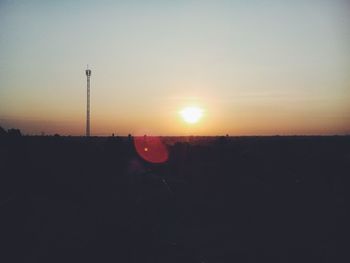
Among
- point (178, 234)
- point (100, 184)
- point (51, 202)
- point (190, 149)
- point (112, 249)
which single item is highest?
point (190, 149)

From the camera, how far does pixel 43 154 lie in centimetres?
2956

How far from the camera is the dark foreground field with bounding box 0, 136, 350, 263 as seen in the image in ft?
43.0

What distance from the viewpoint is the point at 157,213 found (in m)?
19.8

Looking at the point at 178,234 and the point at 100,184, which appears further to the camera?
the point at 100,184

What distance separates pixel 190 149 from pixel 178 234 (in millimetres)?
33256

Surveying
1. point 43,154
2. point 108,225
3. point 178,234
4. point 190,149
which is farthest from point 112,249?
point 190,149

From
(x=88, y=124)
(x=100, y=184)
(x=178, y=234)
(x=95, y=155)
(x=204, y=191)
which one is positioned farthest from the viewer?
(x=88, y=124)

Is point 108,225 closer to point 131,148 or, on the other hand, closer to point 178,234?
point 178,234

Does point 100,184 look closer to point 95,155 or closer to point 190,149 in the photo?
point 95,155

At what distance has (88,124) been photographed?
4484 centimetres

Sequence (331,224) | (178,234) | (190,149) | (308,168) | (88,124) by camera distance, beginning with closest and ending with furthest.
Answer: (178,234) < (331,224) < (308,168) < (88,124) < (190,149)

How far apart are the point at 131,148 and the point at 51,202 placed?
→ 113 feet

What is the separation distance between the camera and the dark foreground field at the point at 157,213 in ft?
43.0

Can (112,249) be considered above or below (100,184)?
below
